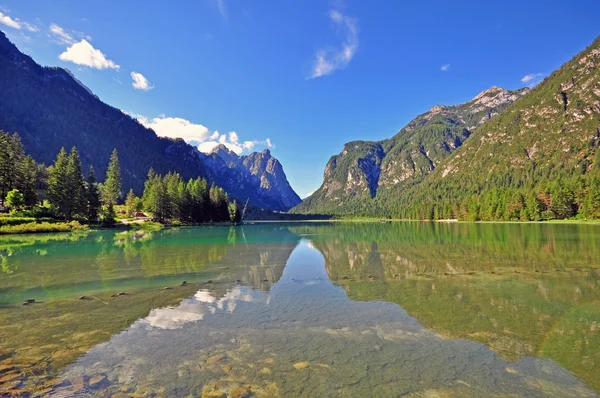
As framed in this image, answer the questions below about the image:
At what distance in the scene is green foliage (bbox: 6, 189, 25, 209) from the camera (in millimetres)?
75544

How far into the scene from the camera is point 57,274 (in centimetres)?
2466

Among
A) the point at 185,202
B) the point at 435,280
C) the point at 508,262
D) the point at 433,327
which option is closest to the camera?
the point at 433,327

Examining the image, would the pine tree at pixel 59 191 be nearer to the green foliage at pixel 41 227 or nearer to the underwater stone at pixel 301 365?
the green foliage at pixel 41 227

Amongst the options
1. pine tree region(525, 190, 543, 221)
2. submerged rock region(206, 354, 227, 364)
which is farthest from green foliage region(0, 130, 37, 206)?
pine tree region(525, 190, 543, 221)

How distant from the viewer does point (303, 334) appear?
40.4ft

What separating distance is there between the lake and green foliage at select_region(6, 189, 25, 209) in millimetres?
68720

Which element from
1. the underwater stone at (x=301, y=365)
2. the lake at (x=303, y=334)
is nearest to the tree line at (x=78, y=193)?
the lake at (x=303, y=334)

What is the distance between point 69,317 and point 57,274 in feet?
44.0

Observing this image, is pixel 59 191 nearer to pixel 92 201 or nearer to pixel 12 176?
pixel 12 176

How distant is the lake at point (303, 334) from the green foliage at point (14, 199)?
68.7 metres

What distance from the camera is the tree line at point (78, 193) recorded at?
81875mm

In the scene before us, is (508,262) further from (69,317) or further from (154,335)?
(69,317)

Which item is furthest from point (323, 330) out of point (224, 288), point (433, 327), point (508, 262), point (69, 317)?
point (508, 262)

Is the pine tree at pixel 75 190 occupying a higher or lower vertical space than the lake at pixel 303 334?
higher
